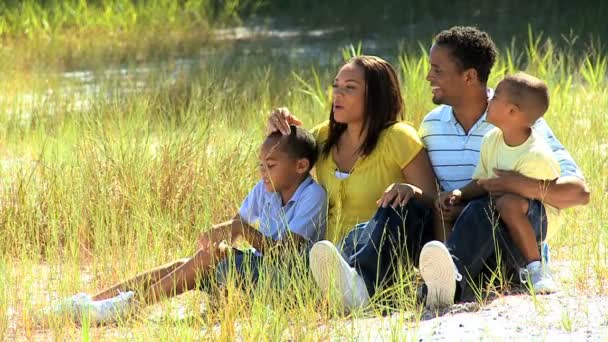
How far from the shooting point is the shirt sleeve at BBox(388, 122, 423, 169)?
4395mm

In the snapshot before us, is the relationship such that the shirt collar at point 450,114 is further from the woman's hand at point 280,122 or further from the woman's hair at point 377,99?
the woman's hand at point 280,122

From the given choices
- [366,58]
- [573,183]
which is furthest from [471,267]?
[366,58]

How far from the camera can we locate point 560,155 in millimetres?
4305

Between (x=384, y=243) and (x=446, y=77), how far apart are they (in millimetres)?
700

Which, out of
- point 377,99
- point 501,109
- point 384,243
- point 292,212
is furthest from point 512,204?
point 292,212

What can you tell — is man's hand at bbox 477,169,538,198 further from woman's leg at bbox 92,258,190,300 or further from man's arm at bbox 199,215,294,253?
woman's leg at bbox 92,258,190,300

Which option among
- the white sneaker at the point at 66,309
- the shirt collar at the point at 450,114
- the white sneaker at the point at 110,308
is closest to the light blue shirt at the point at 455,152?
the shirt collar at the point at 450,114

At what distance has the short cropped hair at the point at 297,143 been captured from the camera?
4.44m

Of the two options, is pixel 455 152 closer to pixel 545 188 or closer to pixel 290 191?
pixel 545 188

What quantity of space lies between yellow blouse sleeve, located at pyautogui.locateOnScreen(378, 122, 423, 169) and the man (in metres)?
0.11

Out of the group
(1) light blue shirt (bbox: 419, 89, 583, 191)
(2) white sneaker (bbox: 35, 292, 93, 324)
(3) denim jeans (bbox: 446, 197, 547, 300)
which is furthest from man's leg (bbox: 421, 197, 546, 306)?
(2) white sneaker (bbox: 35, 292, 93, 324)

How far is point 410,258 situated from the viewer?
4.27m

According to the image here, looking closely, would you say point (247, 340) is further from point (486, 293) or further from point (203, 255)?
point (486, 293)

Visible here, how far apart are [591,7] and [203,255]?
7.39 m
